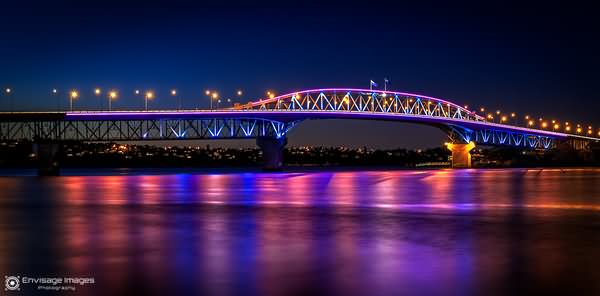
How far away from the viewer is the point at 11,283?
14594 mm

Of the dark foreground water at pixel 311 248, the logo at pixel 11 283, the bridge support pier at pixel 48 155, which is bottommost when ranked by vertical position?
the dark foreground water at pixel 311 248

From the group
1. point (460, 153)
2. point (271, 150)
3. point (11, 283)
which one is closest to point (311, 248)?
point (11, 283)

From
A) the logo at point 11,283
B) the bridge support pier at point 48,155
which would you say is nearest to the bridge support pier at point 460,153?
the bridge support pier at point 48,155

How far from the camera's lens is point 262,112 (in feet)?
371

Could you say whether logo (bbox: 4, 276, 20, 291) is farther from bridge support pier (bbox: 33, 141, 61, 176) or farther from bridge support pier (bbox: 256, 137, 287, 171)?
bridge support pier (bbox: 256, 137, 287, 171)

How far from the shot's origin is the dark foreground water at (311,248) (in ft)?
48.1

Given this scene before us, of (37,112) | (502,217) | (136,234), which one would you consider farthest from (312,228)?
(37,112)

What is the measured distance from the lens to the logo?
14127 mm

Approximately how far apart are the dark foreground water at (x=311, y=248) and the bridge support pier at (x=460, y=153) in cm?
11050

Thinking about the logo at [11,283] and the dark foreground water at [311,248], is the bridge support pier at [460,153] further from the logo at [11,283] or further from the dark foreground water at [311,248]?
the logo at [11,283]

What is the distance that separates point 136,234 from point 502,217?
13.7 metres

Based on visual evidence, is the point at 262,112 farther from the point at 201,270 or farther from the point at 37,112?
the point at 201,270

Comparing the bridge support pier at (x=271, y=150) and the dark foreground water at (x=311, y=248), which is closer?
the dark foreground water at (x=311, y=248)

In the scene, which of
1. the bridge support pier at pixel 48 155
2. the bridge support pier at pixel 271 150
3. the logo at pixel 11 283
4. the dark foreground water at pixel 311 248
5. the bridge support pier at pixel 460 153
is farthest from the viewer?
the bridge support pier at pixel 460 153
